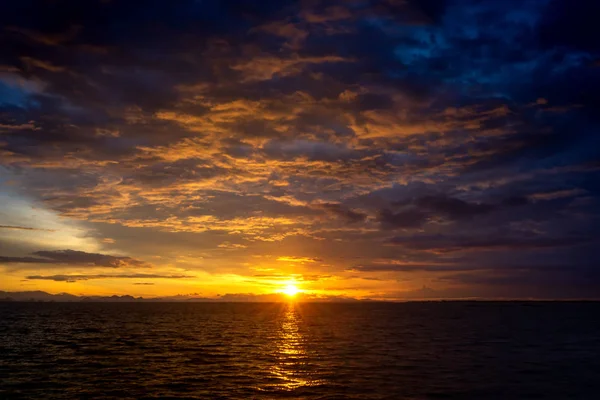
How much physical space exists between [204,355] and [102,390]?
65.4 ft

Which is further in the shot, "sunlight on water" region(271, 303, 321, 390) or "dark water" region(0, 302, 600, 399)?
"sunlight on water" region(271, 303, 321, 390)

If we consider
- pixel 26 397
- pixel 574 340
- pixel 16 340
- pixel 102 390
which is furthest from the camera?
pixel 574 340

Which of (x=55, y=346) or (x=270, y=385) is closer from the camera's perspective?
(x=270, y=385)

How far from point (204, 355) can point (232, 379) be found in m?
16.0

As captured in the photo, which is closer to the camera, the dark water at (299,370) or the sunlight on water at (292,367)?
the dark water at (299,370)

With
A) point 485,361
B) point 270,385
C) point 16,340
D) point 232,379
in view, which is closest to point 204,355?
point 232,379

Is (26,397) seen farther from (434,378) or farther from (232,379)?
(434,378)

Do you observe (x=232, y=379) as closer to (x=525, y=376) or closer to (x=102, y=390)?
(x=102, y=390)

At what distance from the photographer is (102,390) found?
3441cm

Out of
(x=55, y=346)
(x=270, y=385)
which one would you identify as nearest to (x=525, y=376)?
(x=270, y=385)

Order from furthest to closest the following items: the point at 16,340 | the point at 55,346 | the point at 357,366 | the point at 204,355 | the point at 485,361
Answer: the point at 16,340 < the point at 55,346 < the point at 204,355 < the point at 485,361 < the point at 357,366

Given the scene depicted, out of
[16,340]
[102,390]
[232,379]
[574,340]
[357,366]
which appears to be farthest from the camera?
[574,340]

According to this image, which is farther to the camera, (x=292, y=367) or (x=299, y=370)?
(x=292, y=367)

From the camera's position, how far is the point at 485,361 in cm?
4944
